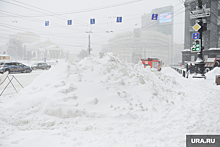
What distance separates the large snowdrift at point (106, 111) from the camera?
327 cm

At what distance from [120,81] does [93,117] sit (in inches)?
85.3

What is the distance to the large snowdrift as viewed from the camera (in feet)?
10.7

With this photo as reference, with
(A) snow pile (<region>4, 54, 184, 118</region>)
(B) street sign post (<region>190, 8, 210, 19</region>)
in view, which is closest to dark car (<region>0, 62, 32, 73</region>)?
(A) snow pile (<region>4, 54, 184, 118</region>)

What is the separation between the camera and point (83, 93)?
197 inches

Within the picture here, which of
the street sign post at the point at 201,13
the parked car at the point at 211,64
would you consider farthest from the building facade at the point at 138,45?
the street sign post at the point at 201,13

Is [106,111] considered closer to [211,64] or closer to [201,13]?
[201,13]

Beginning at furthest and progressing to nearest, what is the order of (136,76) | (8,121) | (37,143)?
(136,76), (8,121), (37,143)

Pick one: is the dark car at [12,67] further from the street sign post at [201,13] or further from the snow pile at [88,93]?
the street sign post at [201,13]

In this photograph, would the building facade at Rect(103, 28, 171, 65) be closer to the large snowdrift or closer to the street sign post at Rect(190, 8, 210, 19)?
the street sign post at Rect(190, 8, 210, 19)

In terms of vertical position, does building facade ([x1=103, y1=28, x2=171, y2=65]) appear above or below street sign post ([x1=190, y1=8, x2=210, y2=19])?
above

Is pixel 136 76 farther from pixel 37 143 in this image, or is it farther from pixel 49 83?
pixel 37 143

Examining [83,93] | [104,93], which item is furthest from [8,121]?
[104,93]

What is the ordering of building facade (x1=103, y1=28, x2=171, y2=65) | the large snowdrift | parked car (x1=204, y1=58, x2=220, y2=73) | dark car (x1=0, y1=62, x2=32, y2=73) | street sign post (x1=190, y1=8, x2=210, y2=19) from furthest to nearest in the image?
building facade (x1=103, y1=28, x2=171, y2=65) < parked car (x1=204, y1=58, x2=220, y2=73) < dark car (x1=0, y1=62, x2=32, y2=73) < street sign post (x1=190, y1=8, x2=210, y2=19) < the large snowdrift

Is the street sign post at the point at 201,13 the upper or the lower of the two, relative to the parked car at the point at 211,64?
upper
